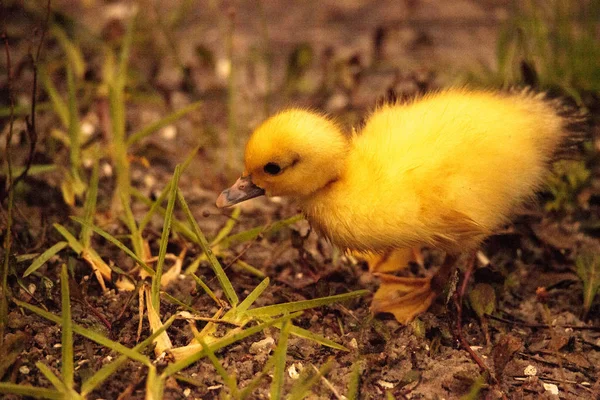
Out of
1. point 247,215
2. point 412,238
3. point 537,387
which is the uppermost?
point 412,238

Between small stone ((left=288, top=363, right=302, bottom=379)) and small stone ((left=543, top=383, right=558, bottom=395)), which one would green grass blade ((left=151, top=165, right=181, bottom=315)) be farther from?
small stone ((left=543, top=383, right=558, bottom=395))

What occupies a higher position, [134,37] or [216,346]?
[134,37]

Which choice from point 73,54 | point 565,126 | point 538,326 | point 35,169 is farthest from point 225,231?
point 73,54

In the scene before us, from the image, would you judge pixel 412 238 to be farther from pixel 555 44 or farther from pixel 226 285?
pixel 555 44

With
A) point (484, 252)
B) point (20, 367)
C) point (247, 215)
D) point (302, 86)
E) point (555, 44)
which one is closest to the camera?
point (20, 367)

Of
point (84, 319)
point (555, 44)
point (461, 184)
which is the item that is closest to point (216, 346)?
point (84, 319)

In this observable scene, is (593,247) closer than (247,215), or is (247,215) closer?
(593,247)

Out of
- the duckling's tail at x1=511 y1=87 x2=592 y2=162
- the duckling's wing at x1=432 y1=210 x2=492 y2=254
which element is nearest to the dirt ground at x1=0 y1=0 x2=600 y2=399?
the duckling's wing at x1=432 y1=210 x2=492 y2=254
